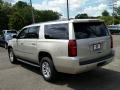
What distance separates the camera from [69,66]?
21.3 ft

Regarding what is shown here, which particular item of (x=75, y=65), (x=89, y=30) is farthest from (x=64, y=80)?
(x=89, y=30)

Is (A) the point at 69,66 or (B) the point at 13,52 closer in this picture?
(A) the point at 69,66

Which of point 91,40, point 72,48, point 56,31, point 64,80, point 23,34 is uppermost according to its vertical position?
point 56,31

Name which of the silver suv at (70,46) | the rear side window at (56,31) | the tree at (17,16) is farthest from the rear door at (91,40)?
the tree at (17,16)

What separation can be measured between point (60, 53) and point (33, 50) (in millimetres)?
1759

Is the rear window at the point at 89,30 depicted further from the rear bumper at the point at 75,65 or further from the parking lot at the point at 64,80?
the parking lot at the point at 64,80

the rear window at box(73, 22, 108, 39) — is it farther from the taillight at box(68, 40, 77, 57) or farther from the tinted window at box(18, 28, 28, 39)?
the tinted window at box(18, 28, 28, 39)

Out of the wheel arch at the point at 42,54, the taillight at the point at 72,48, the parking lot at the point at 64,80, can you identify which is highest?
the taillight at the point at 72,48

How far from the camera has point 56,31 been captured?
23.5 ft

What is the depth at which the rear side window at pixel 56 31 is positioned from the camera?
679cm

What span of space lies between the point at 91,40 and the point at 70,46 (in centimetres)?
69

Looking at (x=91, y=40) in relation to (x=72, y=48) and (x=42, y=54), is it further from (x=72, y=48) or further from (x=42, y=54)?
(x=42, y=54)

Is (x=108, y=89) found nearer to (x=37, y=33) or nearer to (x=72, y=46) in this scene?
(x=72, y=46)

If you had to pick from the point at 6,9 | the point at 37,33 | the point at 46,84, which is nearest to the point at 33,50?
the point at 37,33
